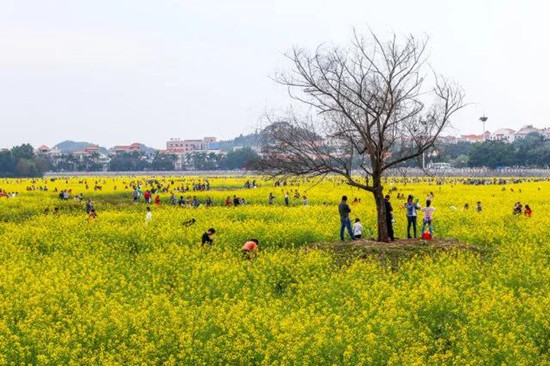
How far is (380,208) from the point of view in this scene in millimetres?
21438

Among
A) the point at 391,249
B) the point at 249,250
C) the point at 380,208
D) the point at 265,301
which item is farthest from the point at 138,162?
the point at 265,301

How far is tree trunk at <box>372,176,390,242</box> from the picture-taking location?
832 inches

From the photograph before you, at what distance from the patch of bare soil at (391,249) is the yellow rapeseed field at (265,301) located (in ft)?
1.25

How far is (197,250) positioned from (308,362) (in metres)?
11.5

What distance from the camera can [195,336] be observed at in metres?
11.3

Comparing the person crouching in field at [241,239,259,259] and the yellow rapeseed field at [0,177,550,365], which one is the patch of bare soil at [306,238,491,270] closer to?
the yellow rapeseed field at [0,177,550,365]

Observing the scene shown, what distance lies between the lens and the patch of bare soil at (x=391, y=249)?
1927cm

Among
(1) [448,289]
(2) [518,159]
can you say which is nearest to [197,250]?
(1) [448,289]

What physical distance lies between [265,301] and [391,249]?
7.01 meters

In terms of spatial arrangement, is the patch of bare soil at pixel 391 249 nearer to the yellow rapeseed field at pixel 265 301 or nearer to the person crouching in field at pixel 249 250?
the yellow rapeseed field at pixel 265 301

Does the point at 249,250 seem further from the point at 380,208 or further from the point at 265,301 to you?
the point at 265,301

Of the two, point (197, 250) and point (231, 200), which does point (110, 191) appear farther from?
point (197, 250)

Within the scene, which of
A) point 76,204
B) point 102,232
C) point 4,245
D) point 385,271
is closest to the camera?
point 385,271

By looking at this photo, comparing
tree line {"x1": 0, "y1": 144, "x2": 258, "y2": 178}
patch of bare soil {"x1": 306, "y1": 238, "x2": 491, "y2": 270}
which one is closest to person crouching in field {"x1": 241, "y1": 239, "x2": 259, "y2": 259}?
patch of bare soil {"x1": 306, "y1": 238, "x2": 491, "y2": 270}
